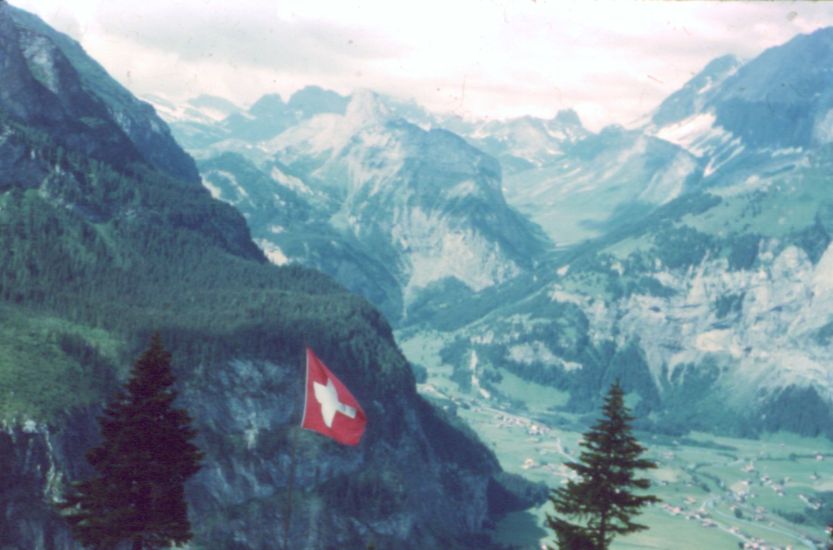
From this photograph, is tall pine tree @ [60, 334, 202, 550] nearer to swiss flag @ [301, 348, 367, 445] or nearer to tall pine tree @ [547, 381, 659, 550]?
swiss flag @ [301, 348, 367, 445]

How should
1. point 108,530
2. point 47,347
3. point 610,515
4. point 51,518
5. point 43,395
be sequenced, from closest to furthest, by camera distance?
1. point 108,530
2. point 610,515
3. point 51,518
4. point 43,395
5. point 47,347

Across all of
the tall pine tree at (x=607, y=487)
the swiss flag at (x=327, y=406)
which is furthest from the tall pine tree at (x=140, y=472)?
the tall pine tree at (x=607, y=487)

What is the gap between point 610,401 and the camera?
67.9m

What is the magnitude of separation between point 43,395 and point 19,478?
18.6m

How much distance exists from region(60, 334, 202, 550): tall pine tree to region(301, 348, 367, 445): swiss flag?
33.9 ft

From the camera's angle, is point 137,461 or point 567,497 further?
point 567,497

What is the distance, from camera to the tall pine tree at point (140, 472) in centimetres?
5809

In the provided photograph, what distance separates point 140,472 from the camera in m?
58.3

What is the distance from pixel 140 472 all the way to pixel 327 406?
14566 mm

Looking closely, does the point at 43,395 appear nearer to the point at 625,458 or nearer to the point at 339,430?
the point at 339,430

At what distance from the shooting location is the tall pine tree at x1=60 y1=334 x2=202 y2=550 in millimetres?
58094

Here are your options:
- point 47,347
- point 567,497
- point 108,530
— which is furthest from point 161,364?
point 47,347

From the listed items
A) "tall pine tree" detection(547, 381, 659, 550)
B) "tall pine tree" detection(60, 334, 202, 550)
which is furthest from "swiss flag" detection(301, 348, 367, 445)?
"tall pine tree" detection(547, 381, 659, 550)

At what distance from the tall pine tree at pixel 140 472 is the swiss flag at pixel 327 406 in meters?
10.3
